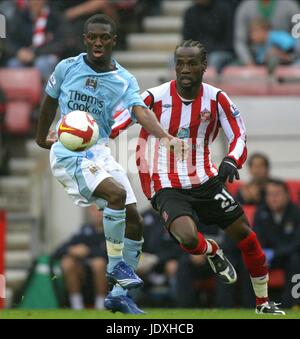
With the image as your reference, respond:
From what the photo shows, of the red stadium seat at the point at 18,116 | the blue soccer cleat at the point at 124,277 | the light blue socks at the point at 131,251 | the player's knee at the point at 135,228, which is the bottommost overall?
the blue soccer cleat at the point at 124,277

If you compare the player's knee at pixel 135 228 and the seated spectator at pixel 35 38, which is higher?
the seated spectator at pixel 35 38

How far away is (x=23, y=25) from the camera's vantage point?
660 inches

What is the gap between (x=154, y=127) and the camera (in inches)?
416

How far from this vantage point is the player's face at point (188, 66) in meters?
10.9

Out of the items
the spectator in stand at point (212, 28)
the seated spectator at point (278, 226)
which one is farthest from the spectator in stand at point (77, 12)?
the seated spectator at point (278, 226)

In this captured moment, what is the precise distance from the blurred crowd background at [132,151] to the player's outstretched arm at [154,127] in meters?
3.56

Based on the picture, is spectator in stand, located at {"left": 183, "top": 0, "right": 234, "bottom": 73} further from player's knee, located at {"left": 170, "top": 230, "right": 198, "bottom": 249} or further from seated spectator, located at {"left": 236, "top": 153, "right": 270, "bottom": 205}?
player's knee, located at {"left": 170, "top": 230, "right": 198, "bottom": 249}

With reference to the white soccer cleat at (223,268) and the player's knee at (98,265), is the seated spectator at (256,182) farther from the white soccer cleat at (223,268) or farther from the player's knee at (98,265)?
the white soccer cleat at (223,268)

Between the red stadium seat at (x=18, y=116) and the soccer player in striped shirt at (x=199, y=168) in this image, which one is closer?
the soccer player in striped shirt at (x=199, y=168)

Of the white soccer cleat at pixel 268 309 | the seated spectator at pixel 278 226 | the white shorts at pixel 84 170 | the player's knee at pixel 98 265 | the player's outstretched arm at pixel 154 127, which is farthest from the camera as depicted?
the player's knee at pixel 98 265

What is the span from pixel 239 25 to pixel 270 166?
190 centimetres

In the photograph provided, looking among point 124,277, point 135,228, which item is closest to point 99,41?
point 135,228
